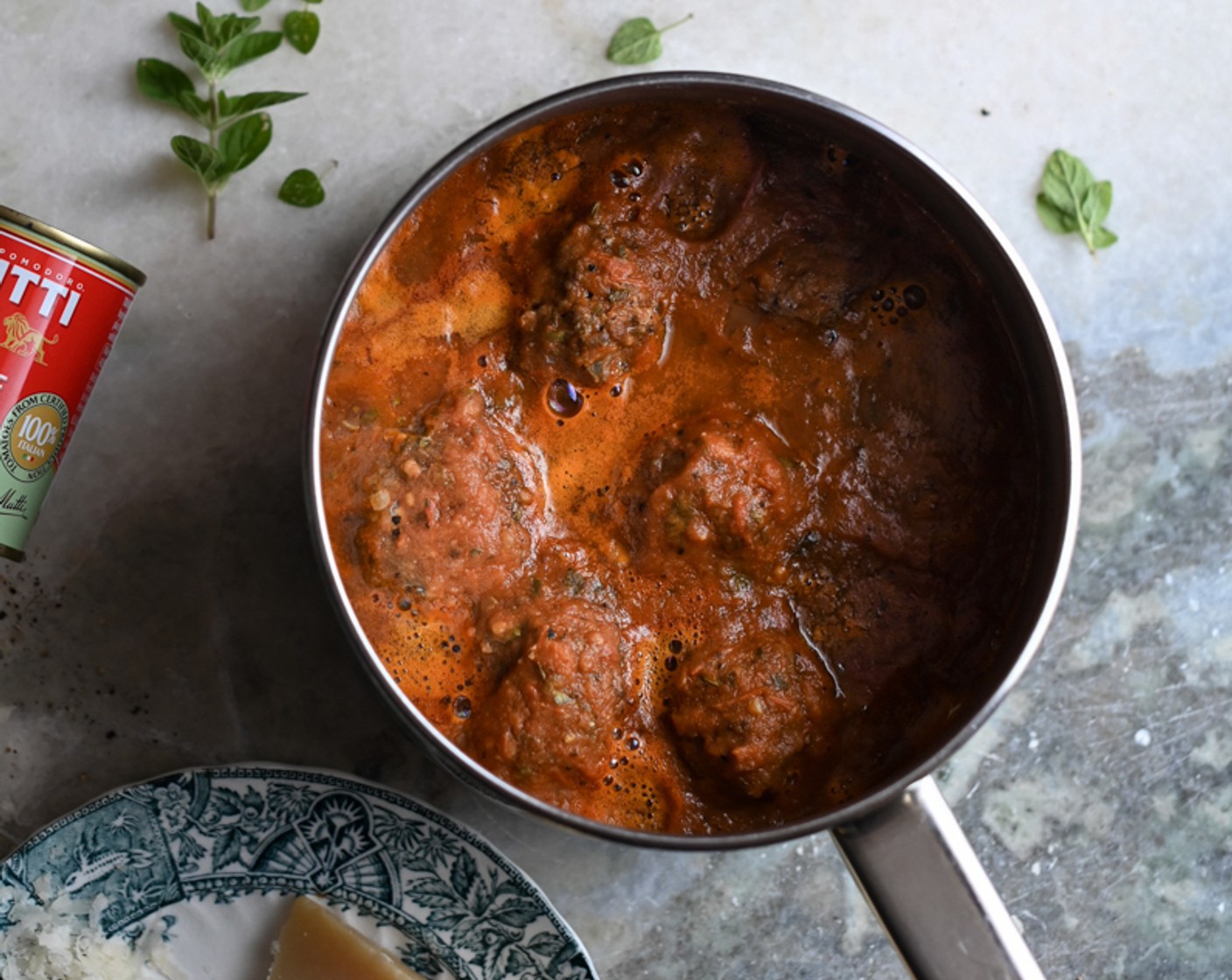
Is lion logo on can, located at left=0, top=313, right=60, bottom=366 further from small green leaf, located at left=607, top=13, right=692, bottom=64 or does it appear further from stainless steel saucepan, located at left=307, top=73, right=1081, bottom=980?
small green leaf, located at left=607, top=13, right=692, bottom=64

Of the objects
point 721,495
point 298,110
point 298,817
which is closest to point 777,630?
point 721,495

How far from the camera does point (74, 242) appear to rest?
128cm

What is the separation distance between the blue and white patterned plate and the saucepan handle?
1.62ft

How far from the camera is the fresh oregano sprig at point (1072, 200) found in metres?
1.58

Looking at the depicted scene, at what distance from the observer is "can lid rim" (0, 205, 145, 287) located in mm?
1251

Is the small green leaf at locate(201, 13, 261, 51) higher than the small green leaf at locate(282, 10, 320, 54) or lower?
lower

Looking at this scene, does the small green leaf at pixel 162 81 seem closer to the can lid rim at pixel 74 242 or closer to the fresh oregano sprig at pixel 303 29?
the fresh oregano sprig at pixel 303 29

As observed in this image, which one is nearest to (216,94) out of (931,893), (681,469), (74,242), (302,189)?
(302,189)

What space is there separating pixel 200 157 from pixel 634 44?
0.60 m

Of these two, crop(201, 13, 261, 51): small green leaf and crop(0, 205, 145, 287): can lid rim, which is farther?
crop(201, 13, 261, 51): small green leaf

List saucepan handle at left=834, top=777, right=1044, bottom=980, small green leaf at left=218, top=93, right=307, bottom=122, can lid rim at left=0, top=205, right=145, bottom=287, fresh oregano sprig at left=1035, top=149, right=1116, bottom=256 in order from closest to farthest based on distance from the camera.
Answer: saucepan handle at left=834, top=777, right=1044, bottom=980 < can lid rim at left=0, top=205, right=145, bottom=287 < small green leaf at left=218, top=93, right=307, bottom=122 < fresh oregano sprig at left=1035, top=149, right=1116, bottom=256

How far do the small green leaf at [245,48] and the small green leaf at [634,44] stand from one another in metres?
0.45

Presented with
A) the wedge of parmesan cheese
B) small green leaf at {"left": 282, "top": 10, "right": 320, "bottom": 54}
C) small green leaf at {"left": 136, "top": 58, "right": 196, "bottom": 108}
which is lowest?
the wedge of parmesan cheese

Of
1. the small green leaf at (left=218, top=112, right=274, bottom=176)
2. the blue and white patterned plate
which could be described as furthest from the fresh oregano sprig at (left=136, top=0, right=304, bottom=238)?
the blue and white patterned plate
